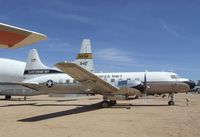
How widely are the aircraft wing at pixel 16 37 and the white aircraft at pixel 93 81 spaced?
1489 centimetres

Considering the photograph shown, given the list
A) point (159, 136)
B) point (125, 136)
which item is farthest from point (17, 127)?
point (159, 136)

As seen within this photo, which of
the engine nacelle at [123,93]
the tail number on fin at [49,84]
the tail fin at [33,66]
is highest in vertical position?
the tail fin at [33,66]

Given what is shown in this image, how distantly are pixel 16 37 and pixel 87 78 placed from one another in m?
19.1

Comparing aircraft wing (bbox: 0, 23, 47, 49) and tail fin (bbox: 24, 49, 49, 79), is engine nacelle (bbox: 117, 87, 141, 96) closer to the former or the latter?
tail fin (bbox: 24, 49, 49, 79)

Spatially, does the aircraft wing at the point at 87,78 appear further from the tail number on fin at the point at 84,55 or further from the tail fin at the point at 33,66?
the tail fin at the point at 33,66

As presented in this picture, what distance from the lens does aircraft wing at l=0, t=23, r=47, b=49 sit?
4606mm

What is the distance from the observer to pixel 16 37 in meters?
4.95

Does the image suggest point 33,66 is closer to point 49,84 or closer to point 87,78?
point 49,84

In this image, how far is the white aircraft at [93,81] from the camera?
2433cm

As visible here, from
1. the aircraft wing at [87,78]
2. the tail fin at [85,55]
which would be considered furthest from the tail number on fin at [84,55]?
the aircraft wing at [87,78]

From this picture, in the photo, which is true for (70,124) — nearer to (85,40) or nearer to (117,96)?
(117,96)

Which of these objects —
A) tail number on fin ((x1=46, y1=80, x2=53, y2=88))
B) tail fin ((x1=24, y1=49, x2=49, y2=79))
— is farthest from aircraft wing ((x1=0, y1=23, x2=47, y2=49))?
tail fin ((x1=24, y1=49, x2=49, y2=79))

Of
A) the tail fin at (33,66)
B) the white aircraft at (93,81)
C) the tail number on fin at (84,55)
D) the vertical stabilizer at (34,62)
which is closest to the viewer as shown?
the white aircraft at (93,81)

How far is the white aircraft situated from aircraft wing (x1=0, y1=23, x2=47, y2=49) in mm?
14889
